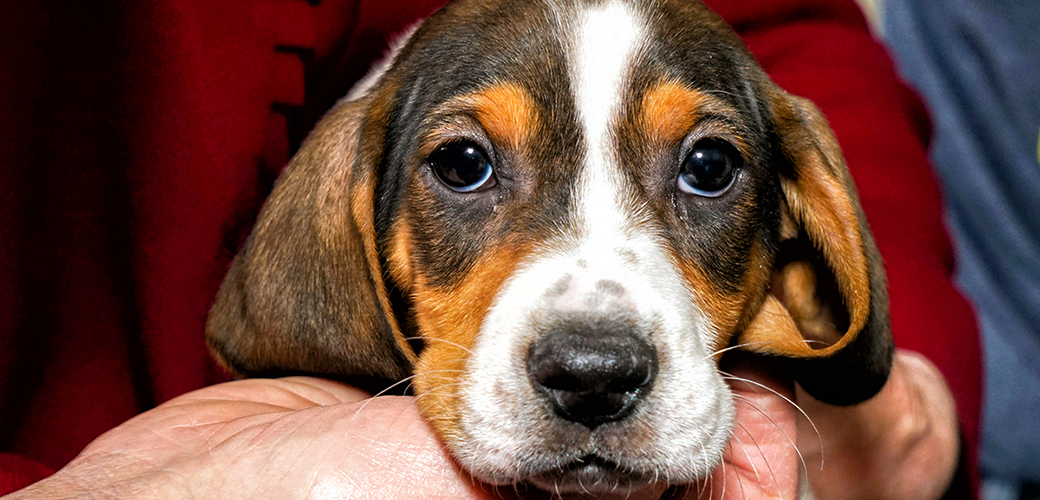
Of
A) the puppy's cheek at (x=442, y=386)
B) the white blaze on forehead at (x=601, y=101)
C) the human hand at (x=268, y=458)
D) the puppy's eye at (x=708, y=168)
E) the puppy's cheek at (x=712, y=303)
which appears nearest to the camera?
the human hand at (x=268, y=458)

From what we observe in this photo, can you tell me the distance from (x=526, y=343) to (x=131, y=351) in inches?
72.6

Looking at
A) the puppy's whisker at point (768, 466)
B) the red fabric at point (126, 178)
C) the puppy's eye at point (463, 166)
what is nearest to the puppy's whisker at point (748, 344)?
the puppy's whisker at point (768, 466)

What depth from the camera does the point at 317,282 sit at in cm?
250

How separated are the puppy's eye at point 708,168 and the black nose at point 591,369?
28.5 inches

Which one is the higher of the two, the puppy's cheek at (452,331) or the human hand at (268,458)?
the puppy's cheek at (452,331)

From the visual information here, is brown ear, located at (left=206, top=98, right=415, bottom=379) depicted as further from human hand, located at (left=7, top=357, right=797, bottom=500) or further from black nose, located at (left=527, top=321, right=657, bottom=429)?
black nose, located at (left=527, top=321, right=657, bottom=429)

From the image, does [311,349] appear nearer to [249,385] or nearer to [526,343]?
[249,385]

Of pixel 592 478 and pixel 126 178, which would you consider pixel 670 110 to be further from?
pixel 126 178

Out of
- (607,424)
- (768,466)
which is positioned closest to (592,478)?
(607,424)

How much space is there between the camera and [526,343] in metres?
1.95

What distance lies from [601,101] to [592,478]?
1.01 metres

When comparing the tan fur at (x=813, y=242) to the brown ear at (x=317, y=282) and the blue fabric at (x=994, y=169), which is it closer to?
the brown ear at (x=317, y=282)

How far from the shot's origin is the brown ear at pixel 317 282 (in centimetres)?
242

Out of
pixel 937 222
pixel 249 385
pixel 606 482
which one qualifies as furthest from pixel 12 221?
pixel 937 222
